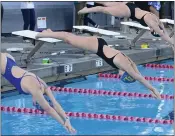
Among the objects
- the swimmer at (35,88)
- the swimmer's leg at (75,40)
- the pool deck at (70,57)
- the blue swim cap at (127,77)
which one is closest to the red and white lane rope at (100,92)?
the pool deck at (70,57)

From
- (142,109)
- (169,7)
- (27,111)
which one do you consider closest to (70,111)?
(27,111)

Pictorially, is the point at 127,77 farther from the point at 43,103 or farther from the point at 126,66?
the point at 43,103

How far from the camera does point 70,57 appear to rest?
824 cm

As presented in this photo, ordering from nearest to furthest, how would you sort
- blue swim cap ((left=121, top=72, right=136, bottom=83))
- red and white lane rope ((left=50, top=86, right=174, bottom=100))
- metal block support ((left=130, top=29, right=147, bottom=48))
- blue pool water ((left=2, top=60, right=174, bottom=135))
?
blue swim cap ((left=121, top=72, right=136, bottom=83)) < blue pool water ((left=2, top=60, right=174, bottom=135)) < red and white lane rope ((left=50, top=86, right=174, bottom=100)) < metal block support ((left=130, top=29, right=147, bottom=48))

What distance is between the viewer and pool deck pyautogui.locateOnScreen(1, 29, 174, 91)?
7.15 m

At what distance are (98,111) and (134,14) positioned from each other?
4.48ft

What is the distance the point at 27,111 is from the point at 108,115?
1.04 m

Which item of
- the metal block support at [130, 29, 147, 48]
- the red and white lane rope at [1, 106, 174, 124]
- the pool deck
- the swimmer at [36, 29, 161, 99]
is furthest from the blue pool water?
the metal block support at [130, 29, 147, 48]

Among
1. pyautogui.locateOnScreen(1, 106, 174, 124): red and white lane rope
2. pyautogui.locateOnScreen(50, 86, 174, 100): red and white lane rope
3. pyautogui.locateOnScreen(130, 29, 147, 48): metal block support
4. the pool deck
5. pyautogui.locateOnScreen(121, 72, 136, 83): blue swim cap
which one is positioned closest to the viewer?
pyautogui.locateOnScreen(121, 72, 136, 83): blue swim cap

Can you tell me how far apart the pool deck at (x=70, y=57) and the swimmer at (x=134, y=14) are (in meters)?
1.54

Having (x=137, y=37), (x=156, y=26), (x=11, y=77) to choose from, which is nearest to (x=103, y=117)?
(x=156, y=26)

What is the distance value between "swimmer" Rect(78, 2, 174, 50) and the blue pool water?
98 cm

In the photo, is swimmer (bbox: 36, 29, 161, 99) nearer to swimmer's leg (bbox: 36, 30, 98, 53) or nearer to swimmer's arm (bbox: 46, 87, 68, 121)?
swimmer's leg (bbox: 36, 30, 98, 53)

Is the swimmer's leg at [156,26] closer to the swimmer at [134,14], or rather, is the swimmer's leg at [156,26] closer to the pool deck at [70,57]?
the swimmer at [134,14]
